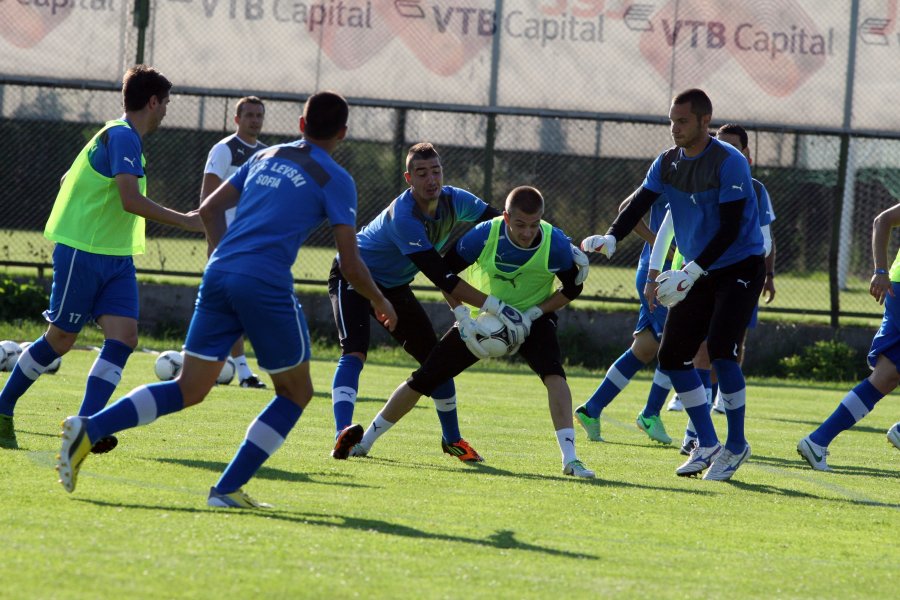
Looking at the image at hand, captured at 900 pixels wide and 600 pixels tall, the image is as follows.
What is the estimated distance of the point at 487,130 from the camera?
1644cm

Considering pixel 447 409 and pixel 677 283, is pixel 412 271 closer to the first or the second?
pixel 447 409

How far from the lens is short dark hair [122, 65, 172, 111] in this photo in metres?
Answer: 7.31

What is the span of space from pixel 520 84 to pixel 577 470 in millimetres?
9552

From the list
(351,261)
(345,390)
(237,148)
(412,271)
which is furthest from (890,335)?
(237,148)

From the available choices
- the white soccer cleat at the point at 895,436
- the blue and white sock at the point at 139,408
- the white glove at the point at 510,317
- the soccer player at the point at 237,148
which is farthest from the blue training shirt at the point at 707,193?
the soccer player at the point at 237,148

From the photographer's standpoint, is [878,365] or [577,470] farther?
[878,365]

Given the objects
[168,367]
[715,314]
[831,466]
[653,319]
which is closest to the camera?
[715,314]

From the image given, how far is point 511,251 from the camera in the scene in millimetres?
7746

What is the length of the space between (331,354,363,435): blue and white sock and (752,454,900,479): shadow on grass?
2632 millimetres

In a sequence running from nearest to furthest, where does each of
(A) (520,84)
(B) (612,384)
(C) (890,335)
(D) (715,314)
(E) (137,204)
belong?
(E) (137,204)
(D) (715,314)
(C) (890,335)
(B) (612,384)
(A) (520,84)

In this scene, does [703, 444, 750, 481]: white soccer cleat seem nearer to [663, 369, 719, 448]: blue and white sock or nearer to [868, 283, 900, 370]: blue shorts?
[663, 369, 719, 448]: blue and white sock

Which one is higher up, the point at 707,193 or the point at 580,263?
the point at 707,193

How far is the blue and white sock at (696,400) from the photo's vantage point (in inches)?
309

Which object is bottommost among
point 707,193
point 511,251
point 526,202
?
point 511,251
